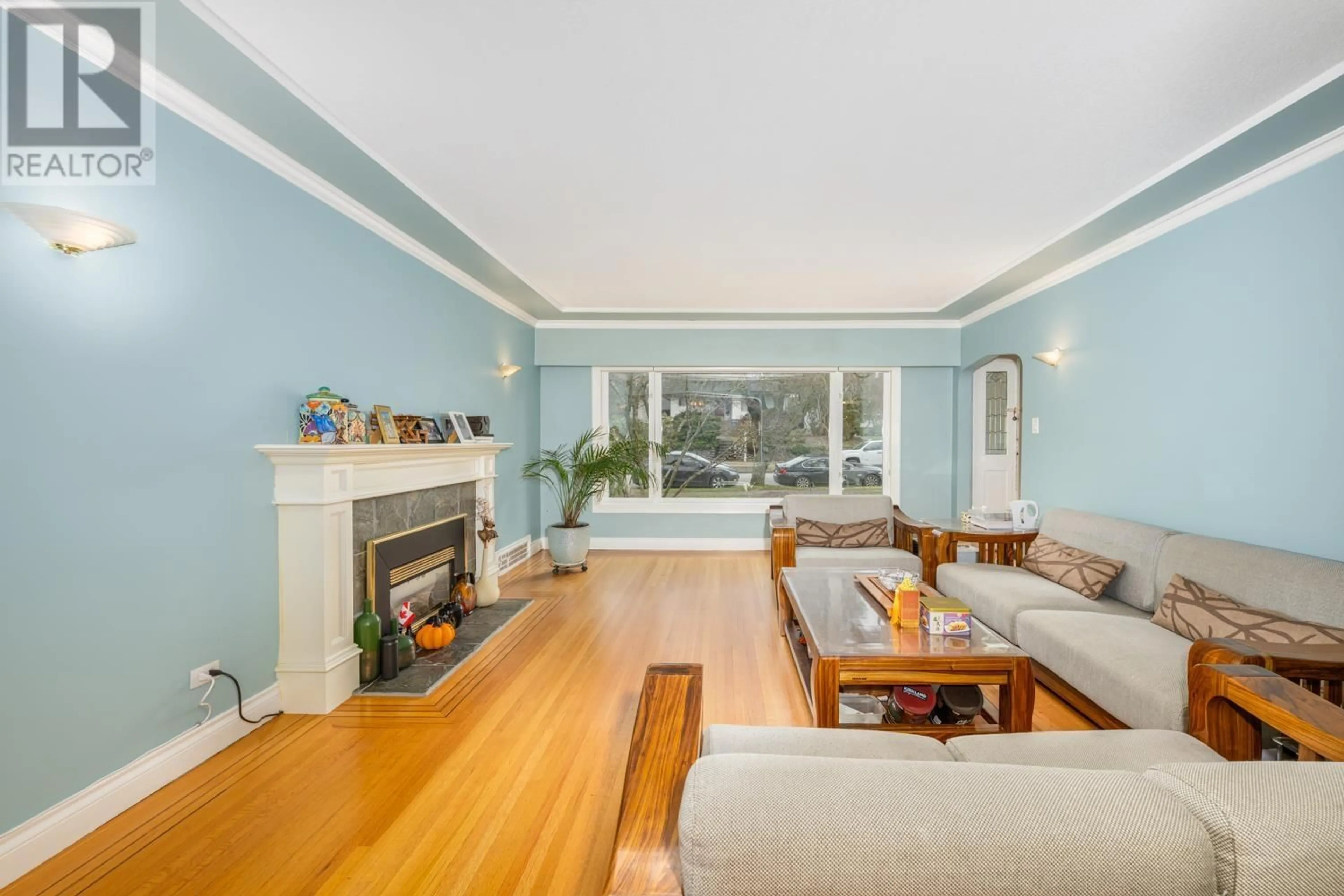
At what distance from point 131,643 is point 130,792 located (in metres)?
0.51

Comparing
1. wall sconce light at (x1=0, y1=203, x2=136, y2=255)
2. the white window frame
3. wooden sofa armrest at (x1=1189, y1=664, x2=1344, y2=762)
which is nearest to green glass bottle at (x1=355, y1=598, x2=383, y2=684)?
wall sconce light at (x1=0, y1=203, x2=136, y2=255)

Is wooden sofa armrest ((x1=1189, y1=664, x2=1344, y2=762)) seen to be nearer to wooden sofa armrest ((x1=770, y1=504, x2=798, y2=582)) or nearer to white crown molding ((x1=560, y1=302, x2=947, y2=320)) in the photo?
wooden sofa armrest ((x1=770, y1=504, x2=798, y2=582))

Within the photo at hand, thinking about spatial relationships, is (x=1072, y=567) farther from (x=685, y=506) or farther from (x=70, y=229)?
(x=70, y=229)

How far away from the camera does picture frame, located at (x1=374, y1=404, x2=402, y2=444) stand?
10.5 ft

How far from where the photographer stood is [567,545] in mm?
5340

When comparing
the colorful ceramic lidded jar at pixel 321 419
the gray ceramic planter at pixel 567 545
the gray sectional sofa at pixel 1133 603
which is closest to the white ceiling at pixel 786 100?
the colorful ceramic lidded jar at pixel 321 419

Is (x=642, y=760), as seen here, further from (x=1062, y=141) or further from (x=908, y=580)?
(x=1062, y=141)

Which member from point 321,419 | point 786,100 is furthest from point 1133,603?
point 321,419

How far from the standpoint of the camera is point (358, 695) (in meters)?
2.81

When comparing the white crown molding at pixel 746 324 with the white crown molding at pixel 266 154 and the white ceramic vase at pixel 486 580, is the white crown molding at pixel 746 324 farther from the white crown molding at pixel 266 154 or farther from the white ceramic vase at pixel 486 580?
the white ceramic vase at pixel 486 580

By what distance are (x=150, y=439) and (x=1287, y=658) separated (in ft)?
12.5

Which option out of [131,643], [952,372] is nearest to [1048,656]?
[131,643]

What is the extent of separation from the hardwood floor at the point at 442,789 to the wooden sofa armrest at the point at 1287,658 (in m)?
0.89

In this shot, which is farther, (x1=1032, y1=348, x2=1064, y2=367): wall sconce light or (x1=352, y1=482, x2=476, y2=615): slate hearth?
(x1=1032, y1=348, x2=1064, y2=367): wall sconce light
